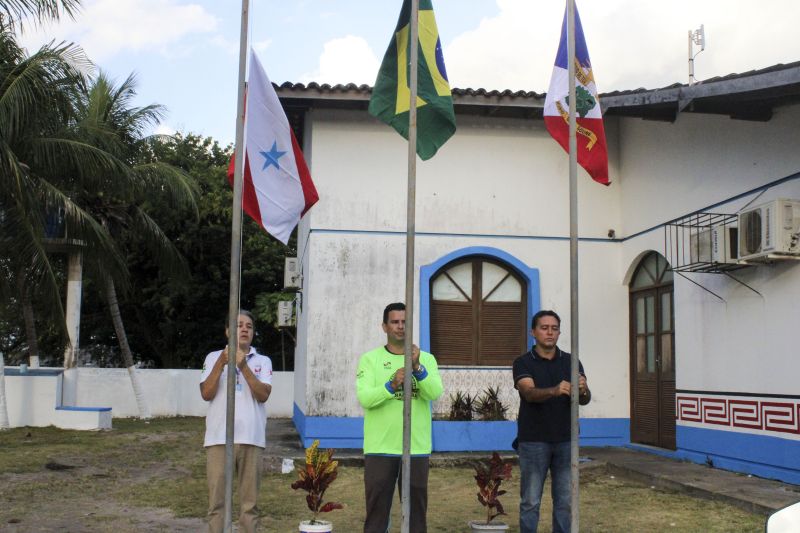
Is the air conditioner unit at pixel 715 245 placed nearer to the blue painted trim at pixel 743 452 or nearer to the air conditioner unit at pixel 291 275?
the blue painted trim at pixel 743 452

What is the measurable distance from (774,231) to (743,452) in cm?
258

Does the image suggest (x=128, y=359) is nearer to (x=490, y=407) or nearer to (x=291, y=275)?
(x=291, y=275)

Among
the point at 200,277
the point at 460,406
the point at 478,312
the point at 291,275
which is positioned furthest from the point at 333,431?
the point at 200,277

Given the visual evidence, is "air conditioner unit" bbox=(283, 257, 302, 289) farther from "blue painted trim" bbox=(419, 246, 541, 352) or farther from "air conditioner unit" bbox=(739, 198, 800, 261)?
"air conditioner unit" bbox=(739, 198, 800, 261)

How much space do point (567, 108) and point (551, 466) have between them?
247 cm

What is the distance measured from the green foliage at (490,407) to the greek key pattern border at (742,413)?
7.62 ft

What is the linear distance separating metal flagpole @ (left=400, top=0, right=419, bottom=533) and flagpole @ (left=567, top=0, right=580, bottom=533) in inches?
39.6

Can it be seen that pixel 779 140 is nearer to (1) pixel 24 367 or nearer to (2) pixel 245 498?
(2) pixel 245 498

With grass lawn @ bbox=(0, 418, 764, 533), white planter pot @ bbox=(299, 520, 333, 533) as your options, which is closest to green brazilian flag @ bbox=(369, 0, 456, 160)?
white planter pot @ bbox=(299, 520, 333, 533)

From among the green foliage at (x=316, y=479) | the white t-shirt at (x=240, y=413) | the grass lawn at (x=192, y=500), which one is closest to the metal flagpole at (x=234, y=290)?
the white t-shirt at (x=240, y=413)

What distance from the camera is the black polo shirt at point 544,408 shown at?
18.6 feet

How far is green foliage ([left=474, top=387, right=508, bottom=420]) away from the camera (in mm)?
11781

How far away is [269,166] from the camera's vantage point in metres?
5.76

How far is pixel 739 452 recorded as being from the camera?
9.59 metres
